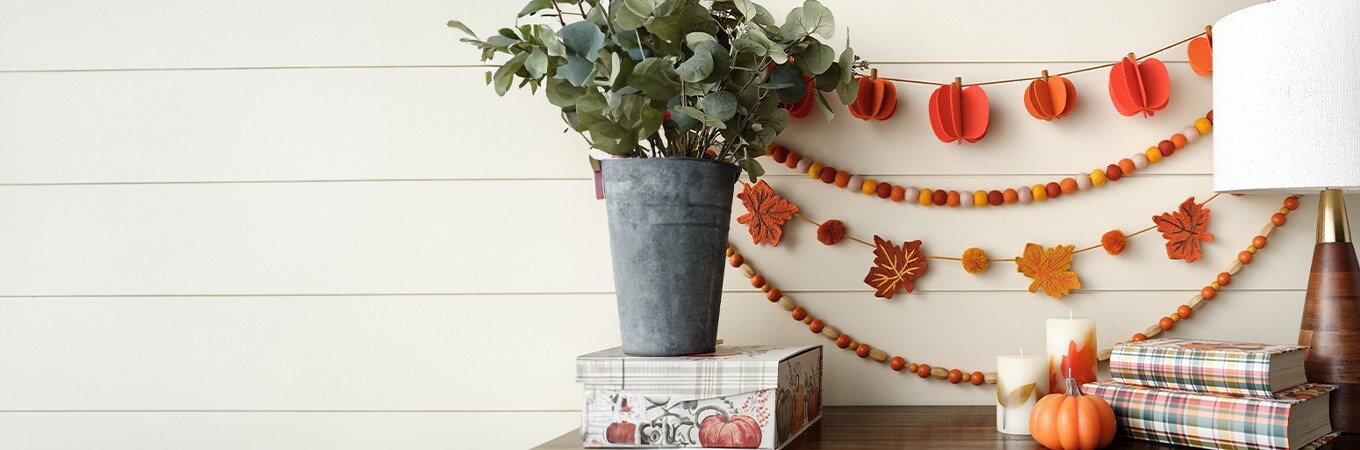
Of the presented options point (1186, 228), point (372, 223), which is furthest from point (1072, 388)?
point (372, 223)

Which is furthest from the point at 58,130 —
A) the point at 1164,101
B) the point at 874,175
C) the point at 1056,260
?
the point at 1164,101

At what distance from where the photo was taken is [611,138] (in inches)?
37.4

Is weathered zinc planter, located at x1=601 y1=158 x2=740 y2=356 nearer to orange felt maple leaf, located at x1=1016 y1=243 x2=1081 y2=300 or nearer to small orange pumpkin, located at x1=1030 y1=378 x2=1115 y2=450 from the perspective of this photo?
small orange pumpkin, located at x1=1030 y1=378 x2=1115 y2=450

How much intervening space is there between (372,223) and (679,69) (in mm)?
562

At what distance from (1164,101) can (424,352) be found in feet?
3.31

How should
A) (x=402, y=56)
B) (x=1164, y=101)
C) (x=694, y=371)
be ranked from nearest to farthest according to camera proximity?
1. (x=694, y=371)
2. (x=1164, y=101)
3. (x=402, y=56)

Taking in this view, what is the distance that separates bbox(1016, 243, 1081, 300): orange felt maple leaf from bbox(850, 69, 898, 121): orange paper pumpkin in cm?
25

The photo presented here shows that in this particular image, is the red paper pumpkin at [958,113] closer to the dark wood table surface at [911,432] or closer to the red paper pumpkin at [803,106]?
the red paper pumpkin at [803,106]

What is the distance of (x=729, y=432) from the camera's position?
90 centimetres

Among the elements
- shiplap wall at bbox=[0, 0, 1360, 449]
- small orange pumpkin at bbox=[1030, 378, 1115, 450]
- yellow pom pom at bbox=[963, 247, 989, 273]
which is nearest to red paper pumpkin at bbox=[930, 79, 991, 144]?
shiplap wall at bbox=[0, 0, 1360, 449]

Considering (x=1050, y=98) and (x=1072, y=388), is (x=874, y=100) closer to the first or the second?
(x=1050, y=98)

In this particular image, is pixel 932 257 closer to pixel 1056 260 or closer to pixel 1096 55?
pixel 1056 260

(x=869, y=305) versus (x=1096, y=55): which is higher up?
(x=1096, y=55)

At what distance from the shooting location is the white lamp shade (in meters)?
0.93
